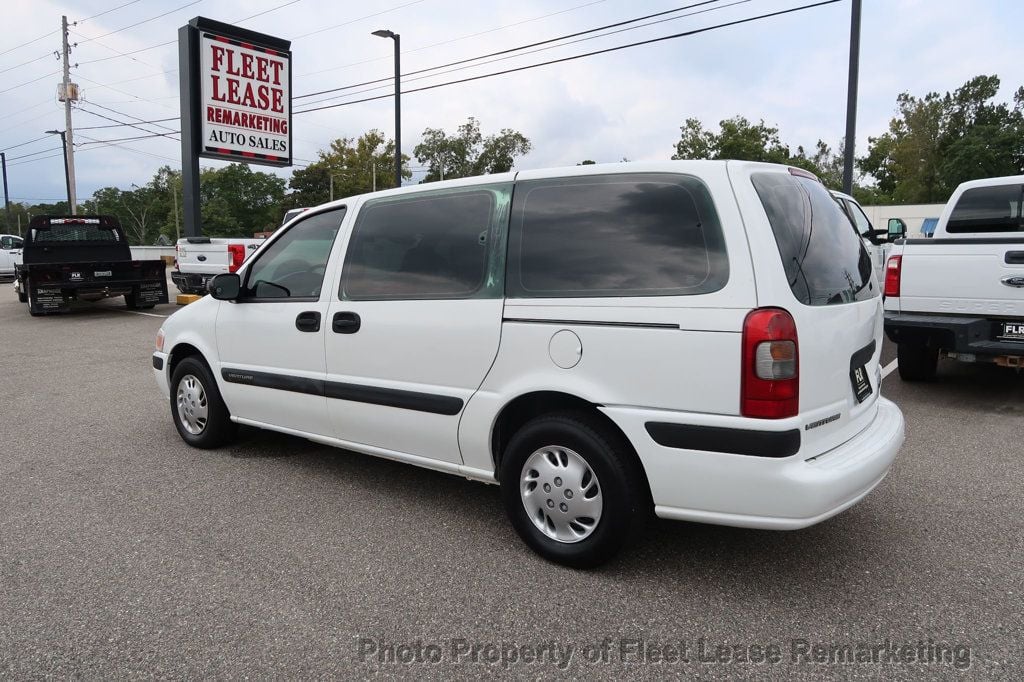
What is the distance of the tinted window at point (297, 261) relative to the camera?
4234 mm

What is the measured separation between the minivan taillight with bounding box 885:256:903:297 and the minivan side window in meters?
4.23

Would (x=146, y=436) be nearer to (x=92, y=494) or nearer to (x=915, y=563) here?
(x=92, y=494)

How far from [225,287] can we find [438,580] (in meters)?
2.48

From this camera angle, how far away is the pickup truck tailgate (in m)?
5.55

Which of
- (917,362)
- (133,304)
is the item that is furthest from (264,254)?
(133,304)

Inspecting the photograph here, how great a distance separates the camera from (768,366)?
268cm

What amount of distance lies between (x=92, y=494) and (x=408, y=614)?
245 centimetres

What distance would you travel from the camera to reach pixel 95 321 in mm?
13062

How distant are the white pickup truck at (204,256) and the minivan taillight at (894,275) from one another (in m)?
12.0

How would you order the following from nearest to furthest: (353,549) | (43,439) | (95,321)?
(353,549) → (43,439) → (95,321)

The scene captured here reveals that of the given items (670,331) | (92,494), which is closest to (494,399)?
(670,331)

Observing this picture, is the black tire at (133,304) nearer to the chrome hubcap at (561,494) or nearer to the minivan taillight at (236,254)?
the minivan taillight at (236,254)

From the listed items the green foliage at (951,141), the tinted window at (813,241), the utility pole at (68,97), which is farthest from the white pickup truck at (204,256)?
the green foliage at (951,141)

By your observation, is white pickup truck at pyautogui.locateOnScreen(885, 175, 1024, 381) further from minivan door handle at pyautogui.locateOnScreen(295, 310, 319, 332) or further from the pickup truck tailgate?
minivan door handle at pyautogui.locateOnScreen(295, 310, 319, 332)
